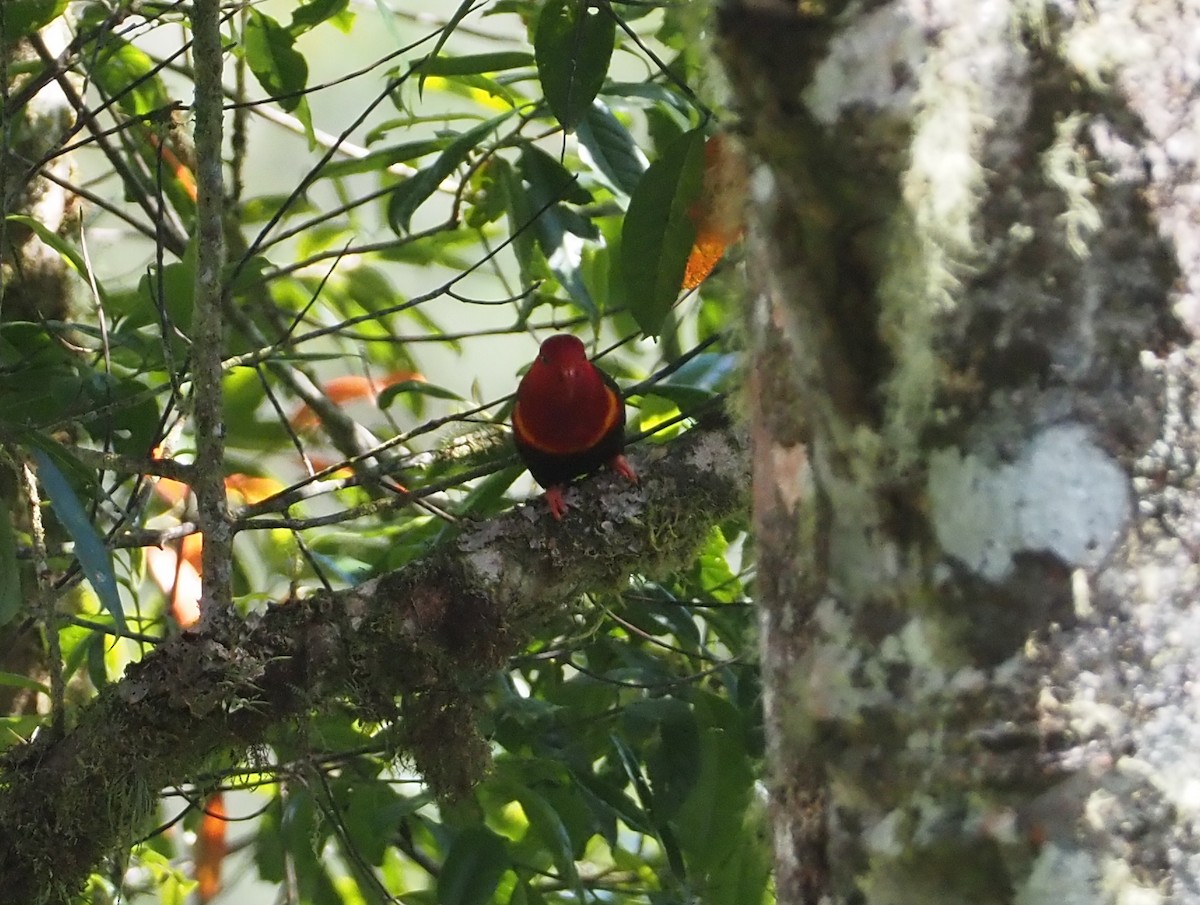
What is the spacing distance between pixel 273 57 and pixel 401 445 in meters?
0.71

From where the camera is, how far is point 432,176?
1.88 meters

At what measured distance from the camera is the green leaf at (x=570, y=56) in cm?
157

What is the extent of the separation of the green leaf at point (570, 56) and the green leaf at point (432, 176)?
29 centimetres

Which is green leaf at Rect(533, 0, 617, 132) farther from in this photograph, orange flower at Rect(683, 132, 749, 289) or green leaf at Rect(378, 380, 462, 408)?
green leaf at Rect(378, 380, 462, 408)

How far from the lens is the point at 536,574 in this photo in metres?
1.68

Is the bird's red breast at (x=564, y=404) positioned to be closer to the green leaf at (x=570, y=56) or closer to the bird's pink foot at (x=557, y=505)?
the bird's pink foot at (x=557, y=505)

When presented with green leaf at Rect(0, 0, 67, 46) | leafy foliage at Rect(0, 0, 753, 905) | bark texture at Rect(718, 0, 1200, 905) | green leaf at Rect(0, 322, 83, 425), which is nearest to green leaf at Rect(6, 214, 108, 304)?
leafy foliage at Rect(0, 0, 753, 905)

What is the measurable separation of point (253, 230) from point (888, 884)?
2824 mm

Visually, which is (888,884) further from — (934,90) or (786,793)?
(934,90)

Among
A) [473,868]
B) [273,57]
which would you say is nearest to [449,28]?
[273,57]

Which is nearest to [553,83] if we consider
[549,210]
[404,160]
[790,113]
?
[549,210]

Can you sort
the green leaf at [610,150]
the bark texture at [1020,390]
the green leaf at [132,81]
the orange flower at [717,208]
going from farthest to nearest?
the green leaf at [132,81]
the green leaf at [610,150]
the orange flower at [717,208]
the bark texture at [1020,390]

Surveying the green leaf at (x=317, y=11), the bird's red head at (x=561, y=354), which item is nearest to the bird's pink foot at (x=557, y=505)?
the bird's red head at (x=561, y=354)

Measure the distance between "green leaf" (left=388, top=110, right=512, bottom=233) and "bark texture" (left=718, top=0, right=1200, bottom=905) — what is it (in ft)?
3.91
